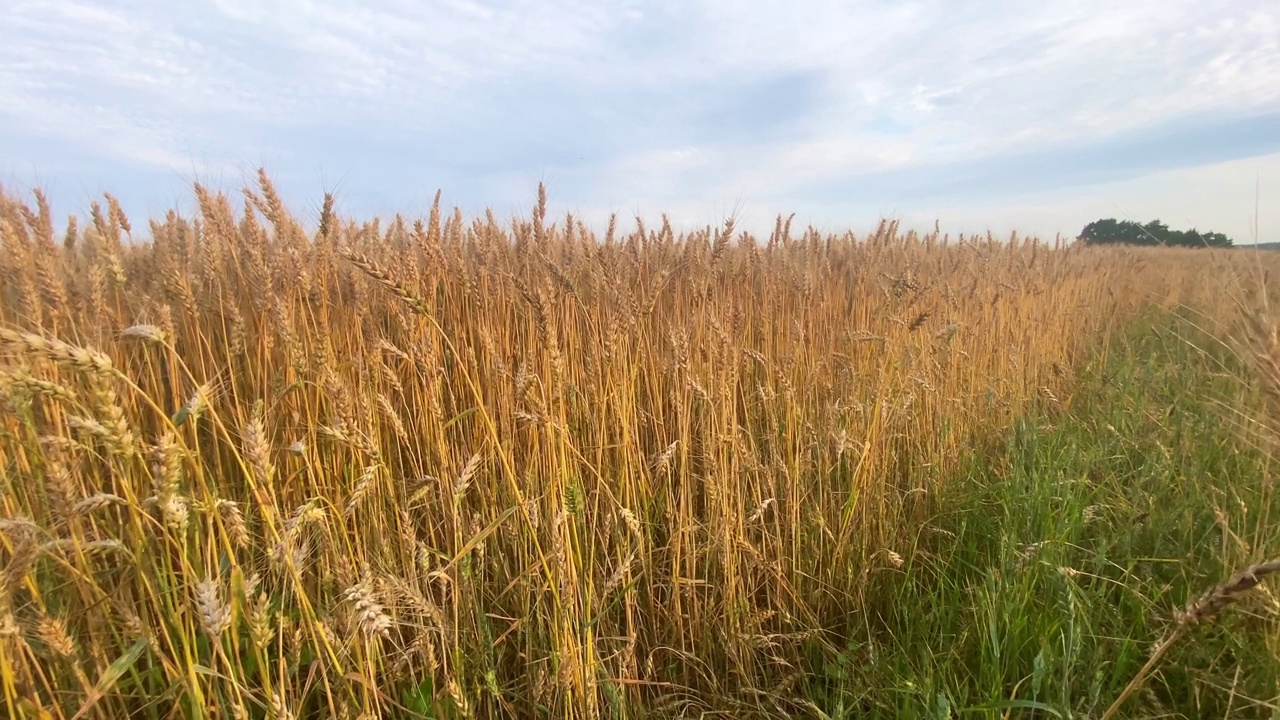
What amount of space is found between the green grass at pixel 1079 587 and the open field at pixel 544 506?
0.05 feet

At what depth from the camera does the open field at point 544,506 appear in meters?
1.11

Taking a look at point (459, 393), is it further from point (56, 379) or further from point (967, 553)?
point (967, 553)

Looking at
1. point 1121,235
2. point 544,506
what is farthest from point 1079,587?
point 1121,235

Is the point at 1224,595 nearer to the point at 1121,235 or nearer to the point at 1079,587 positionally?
the point at 1079,587

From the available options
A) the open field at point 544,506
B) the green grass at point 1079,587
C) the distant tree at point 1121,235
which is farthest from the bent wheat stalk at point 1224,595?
the distant tree at point 1121,235

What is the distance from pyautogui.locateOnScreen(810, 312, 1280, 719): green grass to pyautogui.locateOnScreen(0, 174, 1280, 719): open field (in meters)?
0.02

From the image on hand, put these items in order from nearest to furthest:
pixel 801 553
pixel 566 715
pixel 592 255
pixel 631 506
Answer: pixel 566 715
pixel 631 506
pixel 801 553
pixel 592 255

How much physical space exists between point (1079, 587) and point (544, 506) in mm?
1405

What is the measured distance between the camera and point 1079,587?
1566 mm

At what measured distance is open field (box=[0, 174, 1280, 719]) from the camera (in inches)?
43.8

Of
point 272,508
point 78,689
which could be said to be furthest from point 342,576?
point 78,689

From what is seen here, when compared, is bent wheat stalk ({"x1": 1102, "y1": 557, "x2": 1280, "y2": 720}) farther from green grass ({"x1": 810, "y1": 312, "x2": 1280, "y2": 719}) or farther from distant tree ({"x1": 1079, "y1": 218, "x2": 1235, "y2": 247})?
distant tree ({"x1": 1079, "y1": 218, "x2": 1235, "y2": 247})

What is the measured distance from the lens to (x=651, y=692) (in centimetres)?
162

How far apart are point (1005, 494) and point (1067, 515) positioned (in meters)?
0.19
